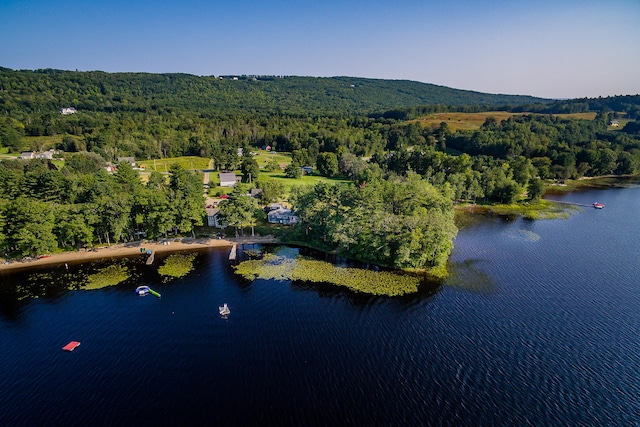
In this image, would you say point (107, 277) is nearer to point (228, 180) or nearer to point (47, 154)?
point (228, 180)

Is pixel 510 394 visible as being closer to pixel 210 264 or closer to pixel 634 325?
pixel 634 325

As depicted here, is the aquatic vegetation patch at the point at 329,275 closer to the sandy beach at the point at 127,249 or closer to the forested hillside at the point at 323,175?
the forested hillside at the point at 323,175

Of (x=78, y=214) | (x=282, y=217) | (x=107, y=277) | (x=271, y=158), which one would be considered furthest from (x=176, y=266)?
(x=271, y=158)

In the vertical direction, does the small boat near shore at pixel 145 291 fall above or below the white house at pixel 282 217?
below

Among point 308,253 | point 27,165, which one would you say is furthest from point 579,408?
point 27,165

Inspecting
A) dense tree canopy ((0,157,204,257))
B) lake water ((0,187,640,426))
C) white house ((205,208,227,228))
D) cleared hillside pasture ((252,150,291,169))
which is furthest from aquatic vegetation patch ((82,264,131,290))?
cleared hillside pasture ((252,150,291,169))

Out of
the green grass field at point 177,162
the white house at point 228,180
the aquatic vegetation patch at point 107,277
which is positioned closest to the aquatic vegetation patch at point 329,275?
the aquatic vegetation patch at point 107,277

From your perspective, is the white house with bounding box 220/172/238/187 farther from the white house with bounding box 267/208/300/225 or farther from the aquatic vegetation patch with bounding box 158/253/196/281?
the aquatic vegetation patch with bounding box 158/253/196/281
